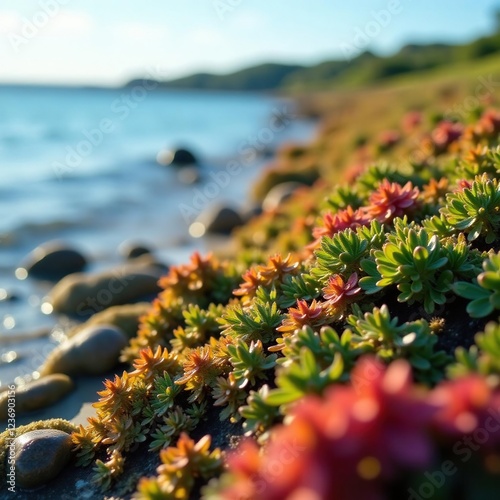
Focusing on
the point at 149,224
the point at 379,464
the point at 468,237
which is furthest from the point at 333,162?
the point at 379,464

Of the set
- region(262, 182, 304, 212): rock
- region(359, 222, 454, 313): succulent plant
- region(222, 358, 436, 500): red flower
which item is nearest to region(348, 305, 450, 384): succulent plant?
region(359, 222, 454, 313): succulent plant

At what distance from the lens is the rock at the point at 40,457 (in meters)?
4.09

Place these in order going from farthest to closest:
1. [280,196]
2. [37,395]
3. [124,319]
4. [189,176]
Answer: [189,176] < [280,196] < [124,319] < [37,395]

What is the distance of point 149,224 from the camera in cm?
1706

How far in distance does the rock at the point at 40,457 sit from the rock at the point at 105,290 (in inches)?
191

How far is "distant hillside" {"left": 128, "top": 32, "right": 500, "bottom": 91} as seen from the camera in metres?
86.4

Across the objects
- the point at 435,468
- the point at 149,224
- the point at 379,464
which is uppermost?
the point at 379,464

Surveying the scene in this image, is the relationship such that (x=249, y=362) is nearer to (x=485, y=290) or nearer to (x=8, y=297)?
(x=485, y=290)

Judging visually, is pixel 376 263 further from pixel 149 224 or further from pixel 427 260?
pixel 149 224

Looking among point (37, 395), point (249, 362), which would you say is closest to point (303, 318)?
point (249, 362)

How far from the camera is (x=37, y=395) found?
585cm

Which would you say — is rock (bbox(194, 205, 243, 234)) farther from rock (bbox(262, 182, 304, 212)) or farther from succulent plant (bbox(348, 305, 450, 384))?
succulent plant (bbox(348, 305, 450, 384))

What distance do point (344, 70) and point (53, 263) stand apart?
15136 cm

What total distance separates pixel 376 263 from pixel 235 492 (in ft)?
6.67
